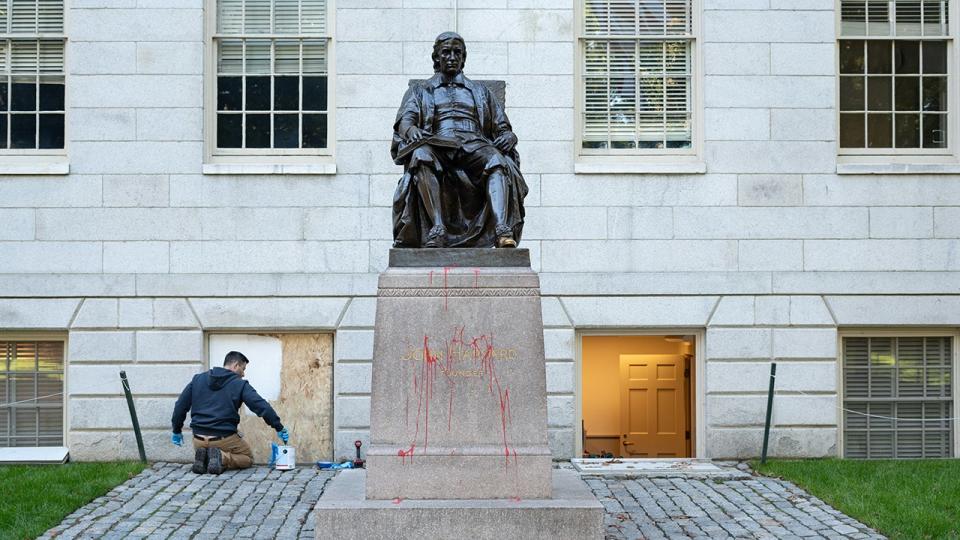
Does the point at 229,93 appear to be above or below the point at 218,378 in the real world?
above

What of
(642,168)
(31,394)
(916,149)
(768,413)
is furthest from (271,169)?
(916,149)

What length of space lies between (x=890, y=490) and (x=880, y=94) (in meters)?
5.46

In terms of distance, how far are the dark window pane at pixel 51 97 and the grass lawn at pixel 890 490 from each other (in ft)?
30.1

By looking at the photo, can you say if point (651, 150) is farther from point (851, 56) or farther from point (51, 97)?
point (51, 97)

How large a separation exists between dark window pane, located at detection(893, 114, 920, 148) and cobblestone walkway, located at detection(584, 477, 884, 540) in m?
4.80

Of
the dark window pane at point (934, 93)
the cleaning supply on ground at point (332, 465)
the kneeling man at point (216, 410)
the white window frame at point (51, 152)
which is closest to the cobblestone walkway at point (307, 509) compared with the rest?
the kneeling man at point (216, 410)

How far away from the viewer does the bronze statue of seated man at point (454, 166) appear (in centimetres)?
957

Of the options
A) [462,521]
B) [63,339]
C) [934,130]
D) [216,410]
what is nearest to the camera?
[462,521]

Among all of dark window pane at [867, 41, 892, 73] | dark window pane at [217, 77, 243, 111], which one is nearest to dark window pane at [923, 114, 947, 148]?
dark window pane at [867, 41, 892, 73]

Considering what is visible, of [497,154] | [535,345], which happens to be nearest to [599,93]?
[497,154]

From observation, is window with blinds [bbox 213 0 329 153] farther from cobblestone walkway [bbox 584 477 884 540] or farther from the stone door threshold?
cobblestone walkway [bbox 584 477 884 540]

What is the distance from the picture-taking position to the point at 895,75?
14.6 metres

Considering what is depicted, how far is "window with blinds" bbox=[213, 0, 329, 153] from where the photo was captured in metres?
14.2

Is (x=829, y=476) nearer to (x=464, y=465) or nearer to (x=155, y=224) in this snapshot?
(x=464, y=465)
